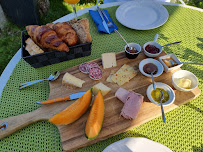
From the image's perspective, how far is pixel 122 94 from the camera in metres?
1.17

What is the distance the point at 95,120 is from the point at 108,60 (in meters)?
0.59

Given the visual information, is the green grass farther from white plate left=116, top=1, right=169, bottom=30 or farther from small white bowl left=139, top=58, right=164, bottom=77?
small white bowl left=139, top=58, right=164, bottom=77

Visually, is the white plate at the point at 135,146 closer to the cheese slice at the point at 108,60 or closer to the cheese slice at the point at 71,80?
the cheese slice at the point at 71,80

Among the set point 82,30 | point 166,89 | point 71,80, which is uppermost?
point 82,30

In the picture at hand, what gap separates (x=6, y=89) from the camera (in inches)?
51.3

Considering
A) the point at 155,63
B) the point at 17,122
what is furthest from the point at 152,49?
the point at 17,122

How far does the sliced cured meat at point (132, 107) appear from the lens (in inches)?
42.3

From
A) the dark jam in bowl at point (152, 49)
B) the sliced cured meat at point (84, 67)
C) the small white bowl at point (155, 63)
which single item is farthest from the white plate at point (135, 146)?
the dark jam in bowl at point (152, 49)

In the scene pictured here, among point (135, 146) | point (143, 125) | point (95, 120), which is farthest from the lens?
point (143, 125)

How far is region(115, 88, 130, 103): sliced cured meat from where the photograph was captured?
116cm

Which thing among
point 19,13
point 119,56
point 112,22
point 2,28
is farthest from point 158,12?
point 2,28

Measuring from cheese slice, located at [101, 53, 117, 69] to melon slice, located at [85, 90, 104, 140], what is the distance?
0.35 meters

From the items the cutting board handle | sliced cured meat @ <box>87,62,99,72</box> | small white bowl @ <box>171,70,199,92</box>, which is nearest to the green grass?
the cutting board handle

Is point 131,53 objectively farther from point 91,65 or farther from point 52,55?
point 52,55
